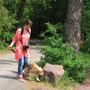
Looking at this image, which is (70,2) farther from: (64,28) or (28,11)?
(28,11)

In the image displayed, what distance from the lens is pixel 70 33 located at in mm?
8180

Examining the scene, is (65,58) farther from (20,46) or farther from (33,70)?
(20,46)

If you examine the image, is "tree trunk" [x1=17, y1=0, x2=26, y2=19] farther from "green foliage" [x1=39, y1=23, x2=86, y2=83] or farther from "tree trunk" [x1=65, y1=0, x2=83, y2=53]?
"green foliage" [x1=39, y1=23, x2=86, y2=83]

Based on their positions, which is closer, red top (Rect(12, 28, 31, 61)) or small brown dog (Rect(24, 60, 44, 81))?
red top (Rect(12, 28, 31, 61))

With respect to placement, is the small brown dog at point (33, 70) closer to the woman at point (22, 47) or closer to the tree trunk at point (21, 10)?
the woman at point (22, 47)

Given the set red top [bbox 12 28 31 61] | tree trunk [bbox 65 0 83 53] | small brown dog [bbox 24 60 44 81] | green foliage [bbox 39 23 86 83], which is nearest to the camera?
red top [bbox 12 28 31 61]

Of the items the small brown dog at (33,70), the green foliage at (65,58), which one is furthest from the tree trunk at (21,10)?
the small brown dog at (33,70)

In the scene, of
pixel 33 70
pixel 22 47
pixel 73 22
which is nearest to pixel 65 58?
pixel 33 70

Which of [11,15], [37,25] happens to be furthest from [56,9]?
[11,15]

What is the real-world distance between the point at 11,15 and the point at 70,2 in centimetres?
1251

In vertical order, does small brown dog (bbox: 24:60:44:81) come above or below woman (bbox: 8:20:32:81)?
below

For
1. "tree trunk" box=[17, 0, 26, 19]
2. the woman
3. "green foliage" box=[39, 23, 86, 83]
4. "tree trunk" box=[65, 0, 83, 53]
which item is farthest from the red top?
"tree trunk" box=[17, 0, 26, 19]

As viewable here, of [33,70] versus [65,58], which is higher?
[65,58]

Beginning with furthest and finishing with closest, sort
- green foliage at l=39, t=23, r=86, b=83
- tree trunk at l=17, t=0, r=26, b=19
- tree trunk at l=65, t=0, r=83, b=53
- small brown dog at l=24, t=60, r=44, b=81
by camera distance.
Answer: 1. tree trunk at l=17, t=0, r=26, b=19
2. tree trunk at l=65, t=0, r=83, b=53
3. green foliage at l=39, t=23, r=86, b=83
4. small brown dog at l=24, t=60, r=44, b=81
